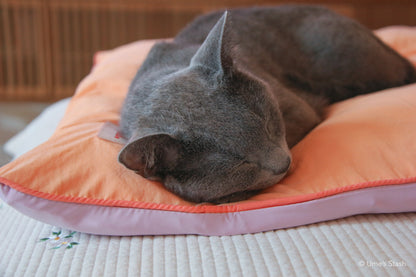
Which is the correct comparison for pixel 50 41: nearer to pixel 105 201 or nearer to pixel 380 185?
pixel 105 201

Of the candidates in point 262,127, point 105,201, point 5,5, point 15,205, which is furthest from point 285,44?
point 5,5

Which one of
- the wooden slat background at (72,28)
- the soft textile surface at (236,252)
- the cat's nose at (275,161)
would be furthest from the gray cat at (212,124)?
the wooden slat background at (72,28)

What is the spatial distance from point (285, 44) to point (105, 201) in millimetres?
1156

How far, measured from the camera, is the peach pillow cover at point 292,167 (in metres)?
1.02

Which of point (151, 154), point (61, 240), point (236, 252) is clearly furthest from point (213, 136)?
point (61, 240)

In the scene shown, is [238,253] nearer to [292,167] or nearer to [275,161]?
[275,161]

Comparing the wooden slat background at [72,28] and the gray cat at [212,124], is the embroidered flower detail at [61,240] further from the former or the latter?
the wooden slat background at [72,28]

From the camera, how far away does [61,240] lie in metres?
1.01

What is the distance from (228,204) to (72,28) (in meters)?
3.24

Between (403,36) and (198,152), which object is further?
(403,36)

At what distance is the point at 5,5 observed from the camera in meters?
3.49

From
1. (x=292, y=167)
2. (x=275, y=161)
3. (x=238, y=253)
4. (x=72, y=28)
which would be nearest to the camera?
(x=238, y=253)

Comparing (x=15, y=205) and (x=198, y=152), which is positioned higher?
(x=198, y=152)

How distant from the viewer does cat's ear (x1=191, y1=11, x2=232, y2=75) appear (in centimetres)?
104
